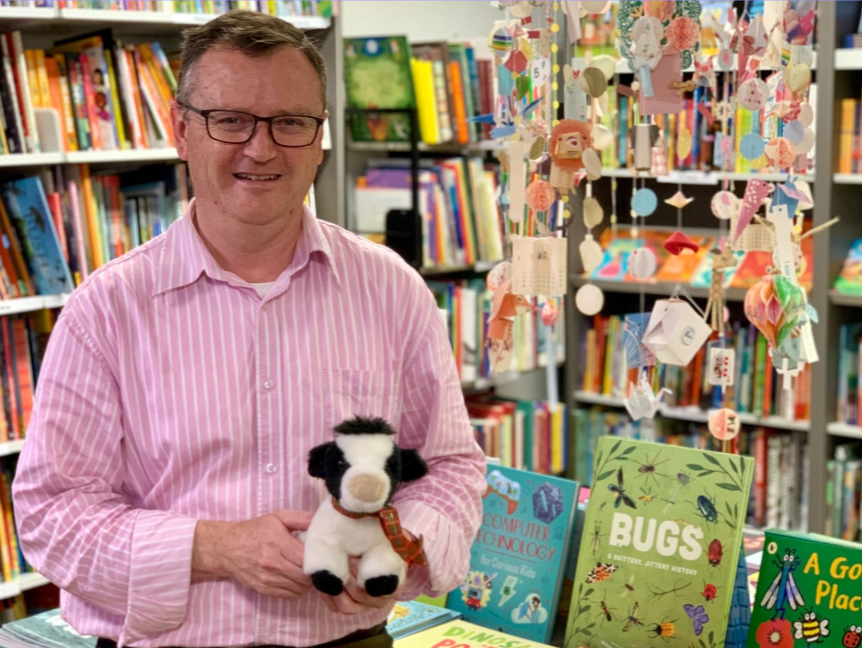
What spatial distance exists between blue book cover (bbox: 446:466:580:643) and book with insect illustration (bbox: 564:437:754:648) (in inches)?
2.4

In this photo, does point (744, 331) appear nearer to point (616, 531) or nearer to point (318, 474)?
point (616, 531)

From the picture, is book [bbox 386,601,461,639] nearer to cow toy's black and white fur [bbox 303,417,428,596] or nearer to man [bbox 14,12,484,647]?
man [bbox 14,12,484,647]

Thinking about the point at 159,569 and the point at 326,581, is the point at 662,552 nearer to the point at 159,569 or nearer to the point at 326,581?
the point at 326,581

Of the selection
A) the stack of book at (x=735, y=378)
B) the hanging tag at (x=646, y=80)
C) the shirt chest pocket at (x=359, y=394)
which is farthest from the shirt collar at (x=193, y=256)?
the stack of book at (x=735, y=378)

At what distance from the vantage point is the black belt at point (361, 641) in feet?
4.27

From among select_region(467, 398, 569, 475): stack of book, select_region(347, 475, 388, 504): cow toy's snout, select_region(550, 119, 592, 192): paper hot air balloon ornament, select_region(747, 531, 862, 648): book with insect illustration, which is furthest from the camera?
select_region(467, 398, 569, 475): stack of book

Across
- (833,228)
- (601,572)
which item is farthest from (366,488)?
(833,228)

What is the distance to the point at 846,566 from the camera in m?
1.49

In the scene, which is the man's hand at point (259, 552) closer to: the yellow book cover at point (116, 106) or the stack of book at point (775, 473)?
the yellow book cover at point (116, 106)

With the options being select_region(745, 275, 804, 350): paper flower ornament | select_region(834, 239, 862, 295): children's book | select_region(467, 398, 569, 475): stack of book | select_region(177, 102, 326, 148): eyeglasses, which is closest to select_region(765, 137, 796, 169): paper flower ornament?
select_region(745, 275, 804, 350): paper flower ornament

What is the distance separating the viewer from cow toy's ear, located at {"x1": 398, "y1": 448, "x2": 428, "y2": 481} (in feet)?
3.97

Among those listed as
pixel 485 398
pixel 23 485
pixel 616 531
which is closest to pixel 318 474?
pixel 23 485

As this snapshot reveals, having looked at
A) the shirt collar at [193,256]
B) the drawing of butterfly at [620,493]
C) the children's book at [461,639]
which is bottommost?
the children's book at [461,639]

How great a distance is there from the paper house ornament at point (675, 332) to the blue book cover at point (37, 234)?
151 cm
